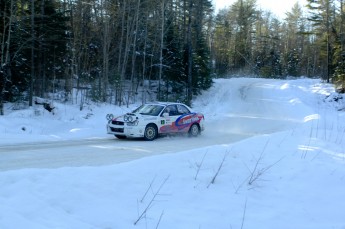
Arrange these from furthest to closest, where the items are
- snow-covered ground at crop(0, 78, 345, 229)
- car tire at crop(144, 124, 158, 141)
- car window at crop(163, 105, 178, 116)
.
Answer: car window at crop(163, 105, 178, 116)
car tire at crop(144, 124, 158, 141)
snow-covered ground at crop(0, 78, 345, 229)

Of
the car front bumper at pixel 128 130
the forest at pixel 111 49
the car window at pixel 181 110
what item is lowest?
the car front bumper at pixel 128 130

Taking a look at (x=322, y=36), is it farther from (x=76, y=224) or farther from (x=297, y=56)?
(x=76, y=224)

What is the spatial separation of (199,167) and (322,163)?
3.24m

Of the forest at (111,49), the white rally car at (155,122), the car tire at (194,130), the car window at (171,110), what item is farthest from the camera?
the forest at (111,49)

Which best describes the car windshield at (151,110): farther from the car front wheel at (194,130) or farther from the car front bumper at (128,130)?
the car front wheel at (194,130)

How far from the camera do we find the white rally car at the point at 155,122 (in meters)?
15.8

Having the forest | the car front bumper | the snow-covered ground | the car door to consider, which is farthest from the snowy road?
the forest

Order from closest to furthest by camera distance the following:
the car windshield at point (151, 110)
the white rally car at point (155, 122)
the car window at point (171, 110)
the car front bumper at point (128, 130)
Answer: the car front bumper at point (128, 130) → the white rally car at point (155, 122) → the car windshield at point (151, 110) → the car window at point (171, 110)

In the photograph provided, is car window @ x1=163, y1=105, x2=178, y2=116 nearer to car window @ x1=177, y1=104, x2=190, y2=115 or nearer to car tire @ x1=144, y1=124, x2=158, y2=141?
car window @ x1=177, y1=104, x2=190, y2=115

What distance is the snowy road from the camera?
10.3m

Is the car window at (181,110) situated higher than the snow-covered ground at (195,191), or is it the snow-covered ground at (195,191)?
the car window at (181,110)

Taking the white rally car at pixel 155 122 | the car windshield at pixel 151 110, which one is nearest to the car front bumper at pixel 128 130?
the white rally car at pixel 155 122

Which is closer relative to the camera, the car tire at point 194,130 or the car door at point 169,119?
the car door at point 169,119

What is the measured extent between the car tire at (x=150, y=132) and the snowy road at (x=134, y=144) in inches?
14.5
